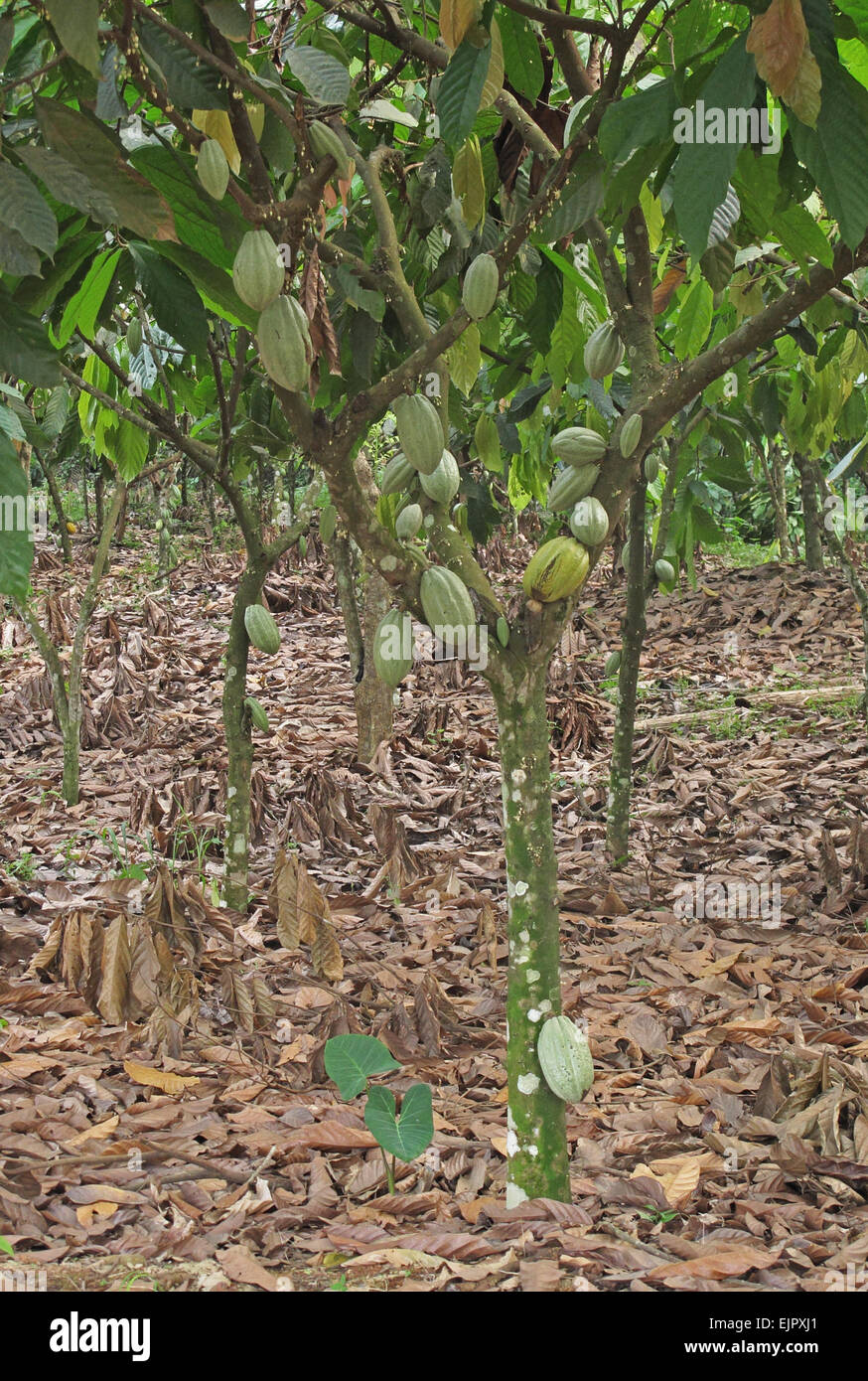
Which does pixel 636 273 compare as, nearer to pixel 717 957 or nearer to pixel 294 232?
pixel 294 232

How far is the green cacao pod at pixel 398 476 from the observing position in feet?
4.60

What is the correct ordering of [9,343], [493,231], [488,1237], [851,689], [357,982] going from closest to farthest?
[9,343]
[488,1237]
[493,231]
[357,982]
[851,689]

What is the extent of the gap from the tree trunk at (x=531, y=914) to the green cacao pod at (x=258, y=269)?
488 millimetres

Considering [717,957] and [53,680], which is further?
[53,680]

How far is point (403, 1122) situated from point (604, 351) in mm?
1010

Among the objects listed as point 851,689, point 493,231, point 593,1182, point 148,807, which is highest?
point 493,231

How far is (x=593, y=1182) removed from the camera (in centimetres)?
151

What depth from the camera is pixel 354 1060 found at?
1499 millimetres

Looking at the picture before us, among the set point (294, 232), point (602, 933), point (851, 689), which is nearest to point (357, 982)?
point (602, 933)

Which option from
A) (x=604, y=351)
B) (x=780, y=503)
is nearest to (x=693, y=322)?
(x=604, y=351)

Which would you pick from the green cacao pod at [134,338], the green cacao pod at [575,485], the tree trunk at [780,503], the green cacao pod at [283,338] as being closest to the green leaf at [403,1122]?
the green cacao pod at [575,485]

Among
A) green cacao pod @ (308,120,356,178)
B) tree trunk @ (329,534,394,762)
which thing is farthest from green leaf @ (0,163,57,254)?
tree trunk @ (329,534,394,762)

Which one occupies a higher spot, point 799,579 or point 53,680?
point 799,579
